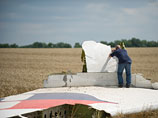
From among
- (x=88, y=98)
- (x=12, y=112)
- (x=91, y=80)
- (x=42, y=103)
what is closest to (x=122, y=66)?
(x=91, y=80)

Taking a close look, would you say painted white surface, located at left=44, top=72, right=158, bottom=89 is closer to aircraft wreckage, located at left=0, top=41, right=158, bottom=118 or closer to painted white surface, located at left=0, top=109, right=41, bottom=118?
aircraft wreckage, located at left=0, top=41, right=158, bottom=118

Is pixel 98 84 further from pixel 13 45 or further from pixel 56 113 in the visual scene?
pixel 13 45

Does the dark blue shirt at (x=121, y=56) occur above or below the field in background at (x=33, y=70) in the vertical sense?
above

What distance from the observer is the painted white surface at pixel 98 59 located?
8.80m

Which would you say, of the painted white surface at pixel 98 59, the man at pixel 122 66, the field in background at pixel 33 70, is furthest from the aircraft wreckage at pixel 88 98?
the field in background at pixel 33 70

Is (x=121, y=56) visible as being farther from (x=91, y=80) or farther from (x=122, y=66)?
(x=91, y=80)

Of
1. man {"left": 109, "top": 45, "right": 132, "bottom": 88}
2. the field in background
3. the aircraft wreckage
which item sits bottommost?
the field in background

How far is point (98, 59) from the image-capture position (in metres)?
8.84

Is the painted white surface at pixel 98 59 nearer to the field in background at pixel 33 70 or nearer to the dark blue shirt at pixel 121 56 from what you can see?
the dark blue shirt at pixel 121 56

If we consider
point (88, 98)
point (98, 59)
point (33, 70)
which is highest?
point (98, 59)

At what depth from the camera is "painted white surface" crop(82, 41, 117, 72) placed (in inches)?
346

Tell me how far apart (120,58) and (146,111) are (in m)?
3.41

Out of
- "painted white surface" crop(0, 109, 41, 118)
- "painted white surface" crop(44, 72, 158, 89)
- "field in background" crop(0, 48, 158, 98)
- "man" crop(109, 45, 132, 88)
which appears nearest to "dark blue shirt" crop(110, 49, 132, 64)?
"man" crop(109, 45, 132, 88)

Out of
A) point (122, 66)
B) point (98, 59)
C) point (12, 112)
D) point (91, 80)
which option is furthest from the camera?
point (98, 59)
